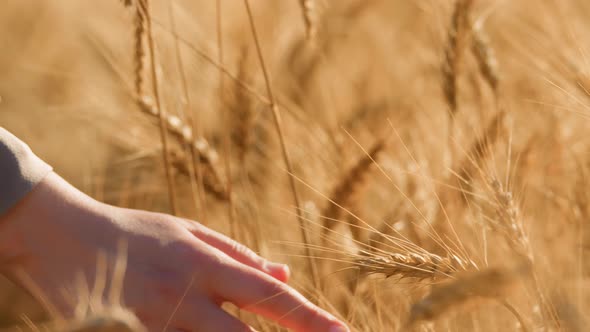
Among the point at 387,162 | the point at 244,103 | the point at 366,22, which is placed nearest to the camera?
the point at 244,103

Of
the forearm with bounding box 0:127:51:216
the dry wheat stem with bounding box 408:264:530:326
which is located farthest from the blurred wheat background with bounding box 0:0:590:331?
the forearm with bounding box 0:127:51:216

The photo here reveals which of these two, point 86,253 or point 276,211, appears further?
point 276,211

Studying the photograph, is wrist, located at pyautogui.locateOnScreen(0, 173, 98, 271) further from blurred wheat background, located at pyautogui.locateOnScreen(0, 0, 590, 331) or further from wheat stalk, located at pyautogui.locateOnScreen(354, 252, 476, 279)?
wheat stalk, located at pyautogui.locateOnScreen(354, 252, 476, 279)

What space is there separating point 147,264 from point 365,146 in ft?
2.74

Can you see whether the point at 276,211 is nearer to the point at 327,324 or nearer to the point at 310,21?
the point at 310,21

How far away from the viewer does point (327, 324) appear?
0.83m

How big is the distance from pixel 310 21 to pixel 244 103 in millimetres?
284

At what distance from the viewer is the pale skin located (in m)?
0.85

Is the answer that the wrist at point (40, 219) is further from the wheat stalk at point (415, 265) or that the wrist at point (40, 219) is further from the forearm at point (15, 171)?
the wheat stalk at point (415, 265)

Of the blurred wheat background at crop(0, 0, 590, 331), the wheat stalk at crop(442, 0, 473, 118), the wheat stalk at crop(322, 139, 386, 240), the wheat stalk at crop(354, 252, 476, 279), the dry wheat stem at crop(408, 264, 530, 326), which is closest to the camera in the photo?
the dry wheat stem at crop(408, 264, 530, 326)

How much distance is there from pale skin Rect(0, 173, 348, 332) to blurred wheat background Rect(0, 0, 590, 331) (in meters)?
0.07

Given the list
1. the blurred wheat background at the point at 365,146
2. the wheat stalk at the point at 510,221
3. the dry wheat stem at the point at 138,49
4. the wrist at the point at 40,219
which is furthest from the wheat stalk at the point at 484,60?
the wrist at the point at 40,219

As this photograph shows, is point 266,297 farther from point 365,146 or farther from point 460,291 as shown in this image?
point 365,146

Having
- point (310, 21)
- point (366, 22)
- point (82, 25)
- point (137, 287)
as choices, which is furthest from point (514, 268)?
point (366, 22)
